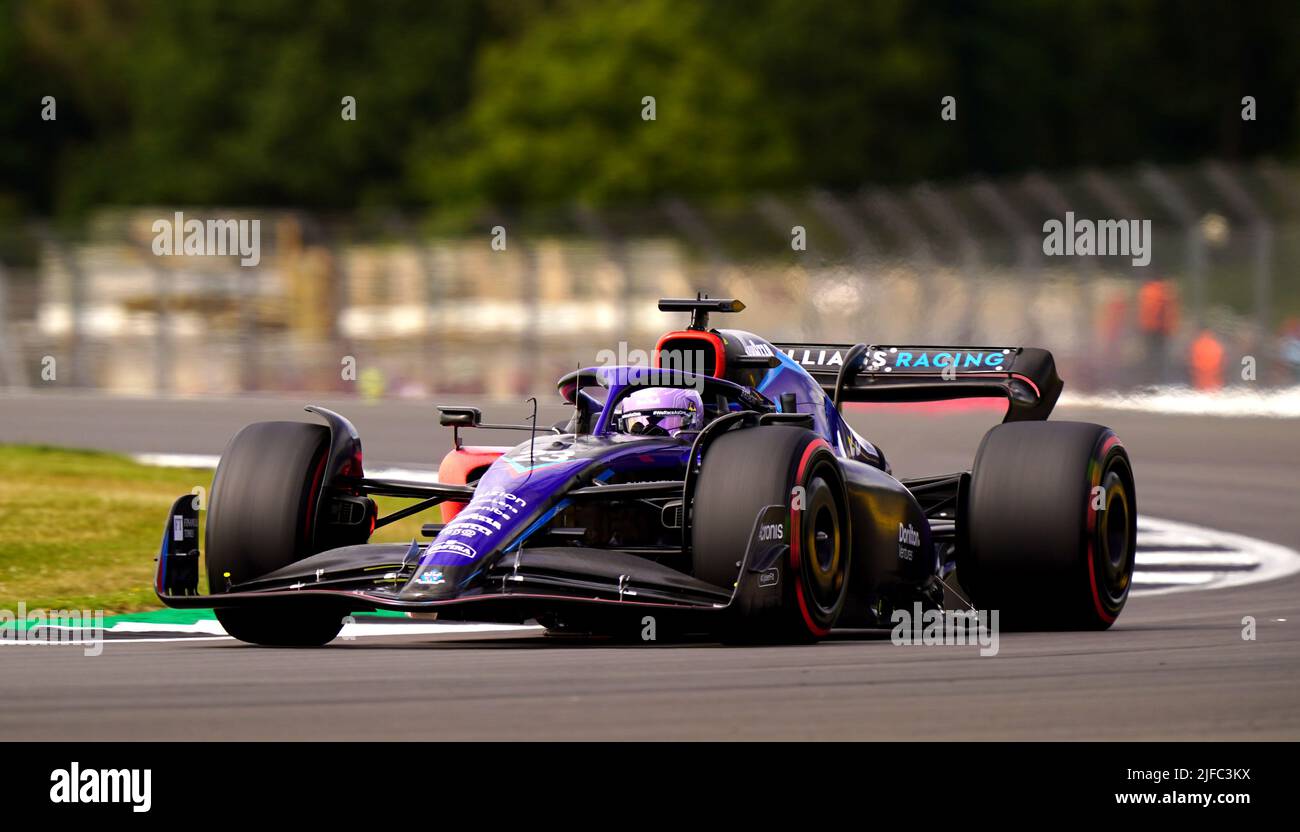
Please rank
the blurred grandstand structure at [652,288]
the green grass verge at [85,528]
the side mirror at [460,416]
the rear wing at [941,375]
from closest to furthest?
the side mirror at [460,416] → the rear wing at [941,375] → the green grass verge at [85,528] → the blurred grandstand structure at [652,288]

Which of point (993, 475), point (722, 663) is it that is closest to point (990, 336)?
point (993, 475)

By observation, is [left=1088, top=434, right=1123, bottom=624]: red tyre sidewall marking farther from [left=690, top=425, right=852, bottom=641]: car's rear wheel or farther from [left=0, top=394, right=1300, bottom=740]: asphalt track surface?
[left=690, top=425, right=852, bottom=641]: car's rear wheel

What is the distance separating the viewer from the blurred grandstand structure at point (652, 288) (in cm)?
2859

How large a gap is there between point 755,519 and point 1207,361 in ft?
67.1

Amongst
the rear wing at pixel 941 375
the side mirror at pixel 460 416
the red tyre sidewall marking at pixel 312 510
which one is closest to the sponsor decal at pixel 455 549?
the red tyre sidewall marking at pixel 312 510

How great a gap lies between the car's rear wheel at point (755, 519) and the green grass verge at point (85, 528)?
392 cm

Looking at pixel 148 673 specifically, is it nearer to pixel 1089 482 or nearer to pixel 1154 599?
pixel 1089 482

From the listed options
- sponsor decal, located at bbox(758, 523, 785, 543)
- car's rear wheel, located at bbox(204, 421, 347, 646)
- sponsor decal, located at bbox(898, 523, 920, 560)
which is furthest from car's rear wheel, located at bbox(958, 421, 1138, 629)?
car's rear wheel, located at bbox(204, 421, 347, 646)

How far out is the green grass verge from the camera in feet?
40.0

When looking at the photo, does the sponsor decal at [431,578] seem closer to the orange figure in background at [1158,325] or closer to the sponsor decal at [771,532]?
the sponsor decal at [771,532]

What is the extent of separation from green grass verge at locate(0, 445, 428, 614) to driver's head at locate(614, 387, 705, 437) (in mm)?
3177

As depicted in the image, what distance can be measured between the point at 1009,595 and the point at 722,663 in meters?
2.31

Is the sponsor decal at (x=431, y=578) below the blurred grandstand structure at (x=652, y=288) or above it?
below

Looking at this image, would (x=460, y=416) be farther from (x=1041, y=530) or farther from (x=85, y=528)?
(x=85, y=528)
